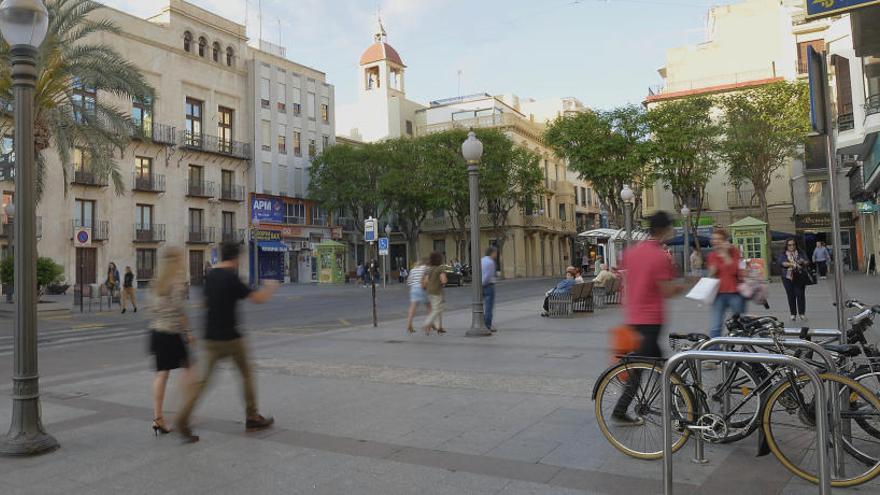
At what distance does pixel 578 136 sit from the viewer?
126 ft

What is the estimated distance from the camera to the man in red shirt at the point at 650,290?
16.6 ft

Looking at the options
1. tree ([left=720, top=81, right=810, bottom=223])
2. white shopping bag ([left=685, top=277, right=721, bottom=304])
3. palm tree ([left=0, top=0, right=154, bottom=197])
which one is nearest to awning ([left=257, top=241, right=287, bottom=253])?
palm tree ([left=0, top=0, right=154, bottom=197])

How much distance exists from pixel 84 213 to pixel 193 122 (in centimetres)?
1073

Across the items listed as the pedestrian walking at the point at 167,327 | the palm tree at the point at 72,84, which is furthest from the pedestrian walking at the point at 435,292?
the palm tree at the point at 72,84

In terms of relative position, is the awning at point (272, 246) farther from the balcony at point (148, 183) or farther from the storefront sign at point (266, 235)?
the balcony at point (148, 183)

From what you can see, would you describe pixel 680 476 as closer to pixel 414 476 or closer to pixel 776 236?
pixel 414 476

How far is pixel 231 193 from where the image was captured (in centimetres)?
4828

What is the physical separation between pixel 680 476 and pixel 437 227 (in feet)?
186

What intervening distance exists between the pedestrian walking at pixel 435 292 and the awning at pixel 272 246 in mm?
38593

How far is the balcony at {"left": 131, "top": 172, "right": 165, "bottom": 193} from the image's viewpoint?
4134cm

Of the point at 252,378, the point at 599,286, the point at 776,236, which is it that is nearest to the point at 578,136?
the point at 776,236

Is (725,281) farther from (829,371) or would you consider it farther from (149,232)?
(149,232)

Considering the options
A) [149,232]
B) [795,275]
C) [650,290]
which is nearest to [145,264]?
[149,232]

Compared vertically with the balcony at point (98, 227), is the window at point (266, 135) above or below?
above
